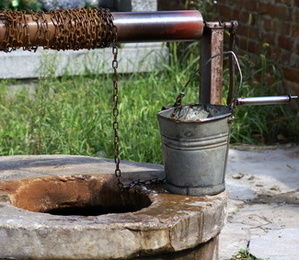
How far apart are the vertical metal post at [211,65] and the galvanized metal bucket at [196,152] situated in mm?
236

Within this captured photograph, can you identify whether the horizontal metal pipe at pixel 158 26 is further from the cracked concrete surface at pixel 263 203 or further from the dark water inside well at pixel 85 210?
the cracked concrete surface at pixel 263 203

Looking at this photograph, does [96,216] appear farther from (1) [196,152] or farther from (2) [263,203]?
(2) [263,203]

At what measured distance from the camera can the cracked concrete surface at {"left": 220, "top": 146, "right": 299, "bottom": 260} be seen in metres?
4.23

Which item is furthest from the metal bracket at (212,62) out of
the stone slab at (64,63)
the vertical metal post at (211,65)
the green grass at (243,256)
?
the stone slab at (64,63)

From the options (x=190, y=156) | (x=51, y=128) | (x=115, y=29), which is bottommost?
(x=51, y=128)

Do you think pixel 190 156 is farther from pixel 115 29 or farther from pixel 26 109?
pixel 26 109

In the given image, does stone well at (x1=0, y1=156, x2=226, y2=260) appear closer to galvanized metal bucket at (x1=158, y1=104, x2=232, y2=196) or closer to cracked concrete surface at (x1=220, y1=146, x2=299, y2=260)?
galvanized metal bucket at (x1=158, y1=104, x2=232, y2=196)

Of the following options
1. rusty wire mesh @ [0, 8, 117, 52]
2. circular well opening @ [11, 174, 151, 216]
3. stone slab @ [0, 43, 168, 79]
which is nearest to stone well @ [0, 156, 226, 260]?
circular well opening @ [11, 174, 151, 216]

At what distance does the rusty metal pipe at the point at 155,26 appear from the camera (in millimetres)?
3371

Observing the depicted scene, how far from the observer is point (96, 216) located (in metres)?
3.12

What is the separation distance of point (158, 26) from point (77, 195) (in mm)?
801

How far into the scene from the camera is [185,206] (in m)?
3.19

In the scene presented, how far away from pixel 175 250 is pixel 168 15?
0.97m

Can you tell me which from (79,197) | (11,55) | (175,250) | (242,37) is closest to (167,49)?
(242,37)
